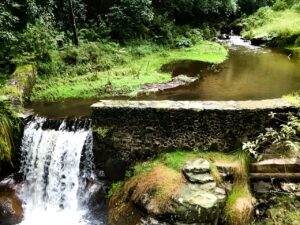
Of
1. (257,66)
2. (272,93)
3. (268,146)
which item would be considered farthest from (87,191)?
(257,66)

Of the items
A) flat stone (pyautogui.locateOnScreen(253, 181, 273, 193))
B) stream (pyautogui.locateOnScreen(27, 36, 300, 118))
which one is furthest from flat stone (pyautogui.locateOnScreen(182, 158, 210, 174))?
stream (pyautogui.locateOnScreen(27, 36, 300, 118))

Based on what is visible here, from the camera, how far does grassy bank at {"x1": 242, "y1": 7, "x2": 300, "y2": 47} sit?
70.2 ft

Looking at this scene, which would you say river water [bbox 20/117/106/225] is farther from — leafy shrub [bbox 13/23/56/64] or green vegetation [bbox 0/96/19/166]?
leafy shrub [bbox 13/23/56/64]

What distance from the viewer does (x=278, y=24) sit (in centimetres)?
2458

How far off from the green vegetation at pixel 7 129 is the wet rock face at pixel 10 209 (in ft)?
2.68

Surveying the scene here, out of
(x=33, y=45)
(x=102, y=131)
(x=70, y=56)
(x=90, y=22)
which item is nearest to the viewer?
(x=102, y=131)

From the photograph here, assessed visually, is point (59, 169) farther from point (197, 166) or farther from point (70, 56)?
point (70, 56)

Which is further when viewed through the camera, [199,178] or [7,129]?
[7,129]

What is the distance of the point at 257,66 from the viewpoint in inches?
645

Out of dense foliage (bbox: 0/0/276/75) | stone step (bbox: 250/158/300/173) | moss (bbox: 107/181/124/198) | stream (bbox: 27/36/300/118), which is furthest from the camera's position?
dense foliage (bbox: 0/0/276/75)

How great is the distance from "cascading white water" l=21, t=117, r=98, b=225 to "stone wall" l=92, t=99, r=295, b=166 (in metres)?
0.50

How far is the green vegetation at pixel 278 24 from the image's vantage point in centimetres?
2153

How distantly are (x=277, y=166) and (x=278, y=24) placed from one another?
757 inches

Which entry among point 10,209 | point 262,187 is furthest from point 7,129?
point 262,187
